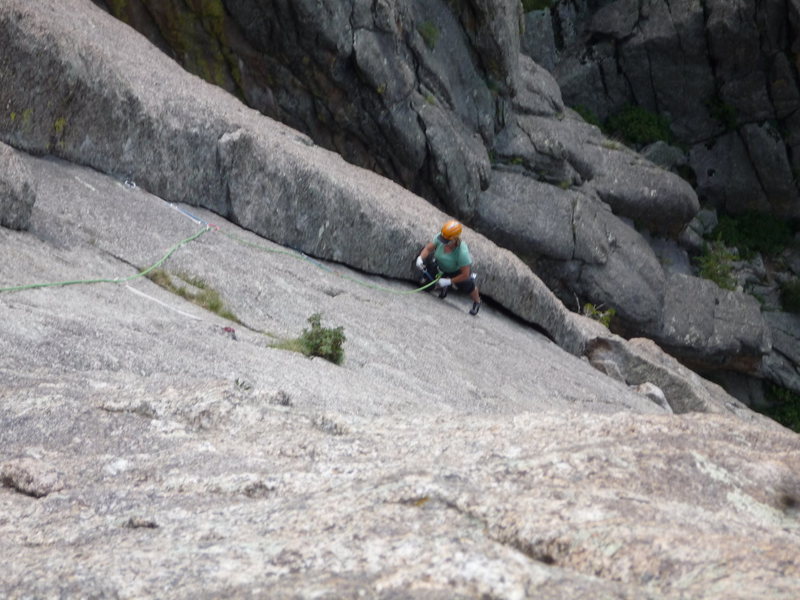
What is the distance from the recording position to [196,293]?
9.50 metres

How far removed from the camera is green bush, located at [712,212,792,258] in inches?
1278

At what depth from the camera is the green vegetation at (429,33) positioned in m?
22.0

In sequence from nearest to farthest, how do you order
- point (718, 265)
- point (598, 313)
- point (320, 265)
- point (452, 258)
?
point (320, 265) → point (452, 258) → point (598, 313) → point (718, 265)

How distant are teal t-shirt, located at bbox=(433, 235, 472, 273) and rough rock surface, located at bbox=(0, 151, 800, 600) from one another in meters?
5.80

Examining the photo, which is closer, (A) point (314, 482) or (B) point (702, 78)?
(A) point (314, 482)

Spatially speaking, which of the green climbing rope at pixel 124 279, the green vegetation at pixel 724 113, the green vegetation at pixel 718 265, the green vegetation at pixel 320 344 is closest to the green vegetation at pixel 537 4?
the green vegetation at pixel 724 113

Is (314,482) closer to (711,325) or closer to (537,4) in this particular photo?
(711,325)

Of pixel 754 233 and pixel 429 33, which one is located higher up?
pixel 754 233

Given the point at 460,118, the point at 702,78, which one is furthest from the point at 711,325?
the point at 460,118

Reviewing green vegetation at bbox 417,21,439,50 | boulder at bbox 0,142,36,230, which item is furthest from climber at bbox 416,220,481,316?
green vegetation at bbox 417,21,439,50

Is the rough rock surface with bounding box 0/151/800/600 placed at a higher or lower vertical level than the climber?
lower

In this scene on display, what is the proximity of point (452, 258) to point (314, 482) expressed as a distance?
1012 cm

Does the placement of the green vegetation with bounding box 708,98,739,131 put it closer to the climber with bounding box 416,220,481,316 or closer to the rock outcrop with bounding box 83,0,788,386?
the rock outcrop with bounding box 83,0,788,386

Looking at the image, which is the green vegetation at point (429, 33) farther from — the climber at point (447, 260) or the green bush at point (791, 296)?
the green bush at point (791, 296)
